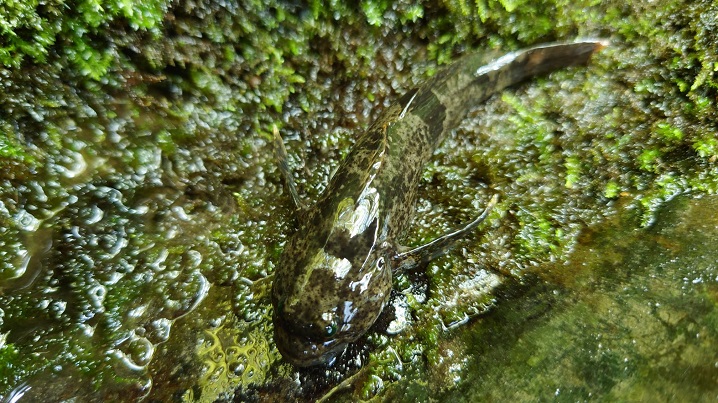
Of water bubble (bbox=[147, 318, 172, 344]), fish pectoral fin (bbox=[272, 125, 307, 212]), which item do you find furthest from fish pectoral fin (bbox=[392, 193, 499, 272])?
water bubble (bbox=[147, 318, 172, 344])

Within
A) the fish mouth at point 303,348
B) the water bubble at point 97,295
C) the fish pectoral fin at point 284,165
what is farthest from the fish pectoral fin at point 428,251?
the water bubble at point 97,295

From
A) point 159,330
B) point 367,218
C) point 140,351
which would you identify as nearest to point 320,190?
point 367,218

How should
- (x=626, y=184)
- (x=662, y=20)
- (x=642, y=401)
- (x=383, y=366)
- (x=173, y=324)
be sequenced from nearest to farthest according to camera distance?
(x=642, y=401), (x=383, y=366), (x=173, y=324), (x=626, y=184), (x=662, y=20)

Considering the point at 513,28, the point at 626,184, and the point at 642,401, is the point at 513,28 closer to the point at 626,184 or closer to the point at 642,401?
the point at 626,184

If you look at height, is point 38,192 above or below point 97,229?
above

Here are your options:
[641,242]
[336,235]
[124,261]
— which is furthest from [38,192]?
[641,242]

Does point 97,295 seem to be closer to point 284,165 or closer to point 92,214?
point 92,214
